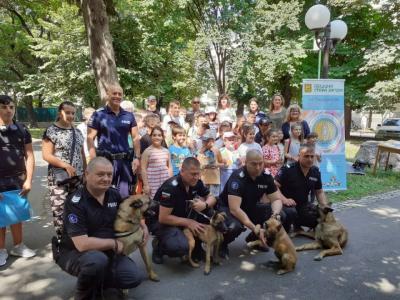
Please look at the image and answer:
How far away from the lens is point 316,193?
202 inches

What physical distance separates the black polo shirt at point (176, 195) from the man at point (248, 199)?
484 millimetres

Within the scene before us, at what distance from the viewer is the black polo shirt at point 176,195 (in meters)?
4.04

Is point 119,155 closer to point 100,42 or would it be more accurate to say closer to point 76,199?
point 76,199

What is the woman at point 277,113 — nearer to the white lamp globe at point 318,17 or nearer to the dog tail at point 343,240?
the white lamp globe at point 318,17

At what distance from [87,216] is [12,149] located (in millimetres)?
1699

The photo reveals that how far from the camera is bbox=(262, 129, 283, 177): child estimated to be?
20.7 feet

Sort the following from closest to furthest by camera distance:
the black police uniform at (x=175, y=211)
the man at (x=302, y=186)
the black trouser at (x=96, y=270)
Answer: the black trouser at (x=96, y=270) < the black police uniform at (x=175, y=211) < the man at (x=302, y=186)

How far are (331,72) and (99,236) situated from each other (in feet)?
62.0

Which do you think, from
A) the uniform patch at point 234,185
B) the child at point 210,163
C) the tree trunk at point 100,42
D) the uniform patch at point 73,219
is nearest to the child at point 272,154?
the child at point 210,163

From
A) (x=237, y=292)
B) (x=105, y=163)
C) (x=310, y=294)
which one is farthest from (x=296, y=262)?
(x=105, y=163)

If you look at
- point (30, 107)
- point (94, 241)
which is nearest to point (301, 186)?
point (94, 241)

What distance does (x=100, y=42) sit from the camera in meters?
6.46

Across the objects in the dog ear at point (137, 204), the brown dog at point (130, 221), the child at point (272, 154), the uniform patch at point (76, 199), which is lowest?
the brown dog at point (130, 221)

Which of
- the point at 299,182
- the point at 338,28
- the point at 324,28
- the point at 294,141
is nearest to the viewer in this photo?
the point at 299,182
